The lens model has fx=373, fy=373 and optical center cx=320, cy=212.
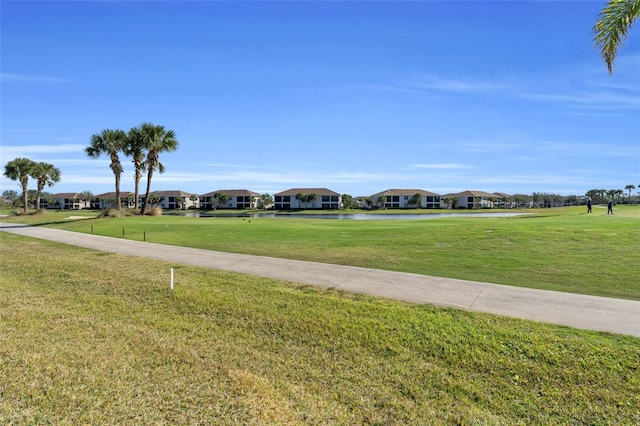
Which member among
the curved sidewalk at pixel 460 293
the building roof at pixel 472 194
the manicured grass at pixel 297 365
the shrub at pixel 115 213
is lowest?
A: the manicured grass at pixel 297 365

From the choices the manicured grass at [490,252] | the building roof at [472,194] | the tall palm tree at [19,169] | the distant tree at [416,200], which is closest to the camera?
the manicured grass at [490,252]

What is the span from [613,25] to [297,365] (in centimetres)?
930

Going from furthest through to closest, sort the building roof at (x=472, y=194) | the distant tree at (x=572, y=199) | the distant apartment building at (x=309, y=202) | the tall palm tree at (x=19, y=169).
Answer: the distant tree at (x=572, y=199)
the building roof at (x=472, y=194)
the distant apartment building at (x=309, y=202)
the tall palm tree at (x=19, y=169)

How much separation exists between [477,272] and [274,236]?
42.8 ft

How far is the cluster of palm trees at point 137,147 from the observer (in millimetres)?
47281

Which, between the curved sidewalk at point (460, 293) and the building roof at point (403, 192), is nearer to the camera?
the curved sidewalk at point (460, 293)

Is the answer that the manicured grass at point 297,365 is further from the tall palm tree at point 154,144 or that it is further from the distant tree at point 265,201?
the distant tree at point 265,201

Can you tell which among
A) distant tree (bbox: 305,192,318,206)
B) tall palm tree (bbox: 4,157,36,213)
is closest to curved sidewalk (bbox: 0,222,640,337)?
tall palm tree (bbox: 4,157,36,213)

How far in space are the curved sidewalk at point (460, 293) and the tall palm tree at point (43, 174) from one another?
225ft

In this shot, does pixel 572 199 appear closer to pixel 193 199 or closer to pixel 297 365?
pixel 193 199

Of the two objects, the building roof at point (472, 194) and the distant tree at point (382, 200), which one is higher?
the building roof at point (472, 194)

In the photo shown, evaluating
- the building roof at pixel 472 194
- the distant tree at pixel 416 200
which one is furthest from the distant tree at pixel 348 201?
the building roof at pixel 472 194

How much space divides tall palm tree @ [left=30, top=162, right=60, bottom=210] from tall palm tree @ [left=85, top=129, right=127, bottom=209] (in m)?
27.2

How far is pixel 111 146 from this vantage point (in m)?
47.2
